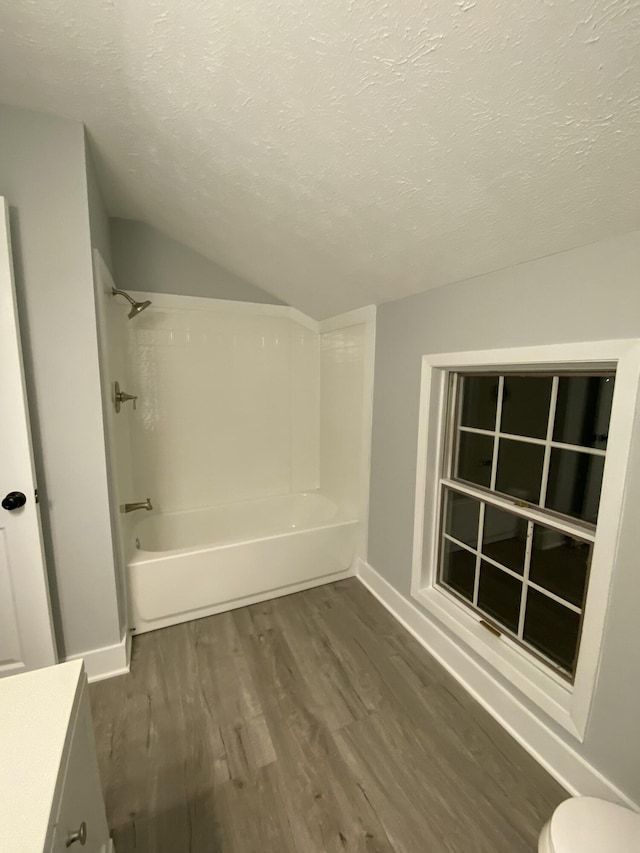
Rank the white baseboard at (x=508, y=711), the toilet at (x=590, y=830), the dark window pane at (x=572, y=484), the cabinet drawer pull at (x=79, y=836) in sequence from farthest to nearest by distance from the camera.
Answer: the dark window pane at (x=572, y=484), the white baseboard at (x=508, y=711), the toilet at (x=590, y=830), the cabinet drawer pull at (x=79, y=836)

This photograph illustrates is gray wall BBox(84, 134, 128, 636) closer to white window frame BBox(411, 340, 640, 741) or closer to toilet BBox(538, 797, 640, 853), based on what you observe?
white window frame BBox(411, 340, 640, 741)

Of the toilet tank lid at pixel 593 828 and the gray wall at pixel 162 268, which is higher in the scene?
the gray wall at pixel 162 268

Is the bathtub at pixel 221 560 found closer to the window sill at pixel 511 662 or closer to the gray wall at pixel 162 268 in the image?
the window sill at pixel 511 662

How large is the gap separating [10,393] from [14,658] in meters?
1.15

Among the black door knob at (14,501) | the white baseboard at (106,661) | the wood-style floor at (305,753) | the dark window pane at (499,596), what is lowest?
the wood-style floor at (305,753)

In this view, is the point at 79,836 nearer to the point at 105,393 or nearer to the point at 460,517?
the point at 105,393

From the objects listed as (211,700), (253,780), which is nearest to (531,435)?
(253,780)

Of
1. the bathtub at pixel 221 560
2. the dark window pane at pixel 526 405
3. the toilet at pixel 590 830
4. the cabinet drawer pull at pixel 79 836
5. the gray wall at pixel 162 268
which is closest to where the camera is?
the cabinet drawer pull at pixel 79 836

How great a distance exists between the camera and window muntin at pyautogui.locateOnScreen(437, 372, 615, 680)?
1347 millimetres

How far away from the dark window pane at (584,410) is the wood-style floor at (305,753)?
126 centimetres

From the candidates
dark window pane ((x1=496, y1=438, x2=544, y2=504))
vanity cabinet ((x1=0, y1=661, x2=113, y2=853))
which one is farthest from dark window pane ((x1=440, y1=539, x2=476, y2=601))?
vanity cabinet ((x1=0, y1=661, x2=113, y2=853))

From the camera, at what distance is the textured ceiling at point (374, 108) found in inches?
28.1

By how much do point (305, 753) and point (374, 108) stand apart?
7.08 ft

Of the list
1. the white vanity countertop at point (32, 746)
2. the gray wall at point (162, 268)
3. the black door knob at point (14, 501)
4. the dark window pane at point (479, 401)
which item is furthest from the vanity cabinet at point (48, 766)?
the gray wall at point (162, 268)
